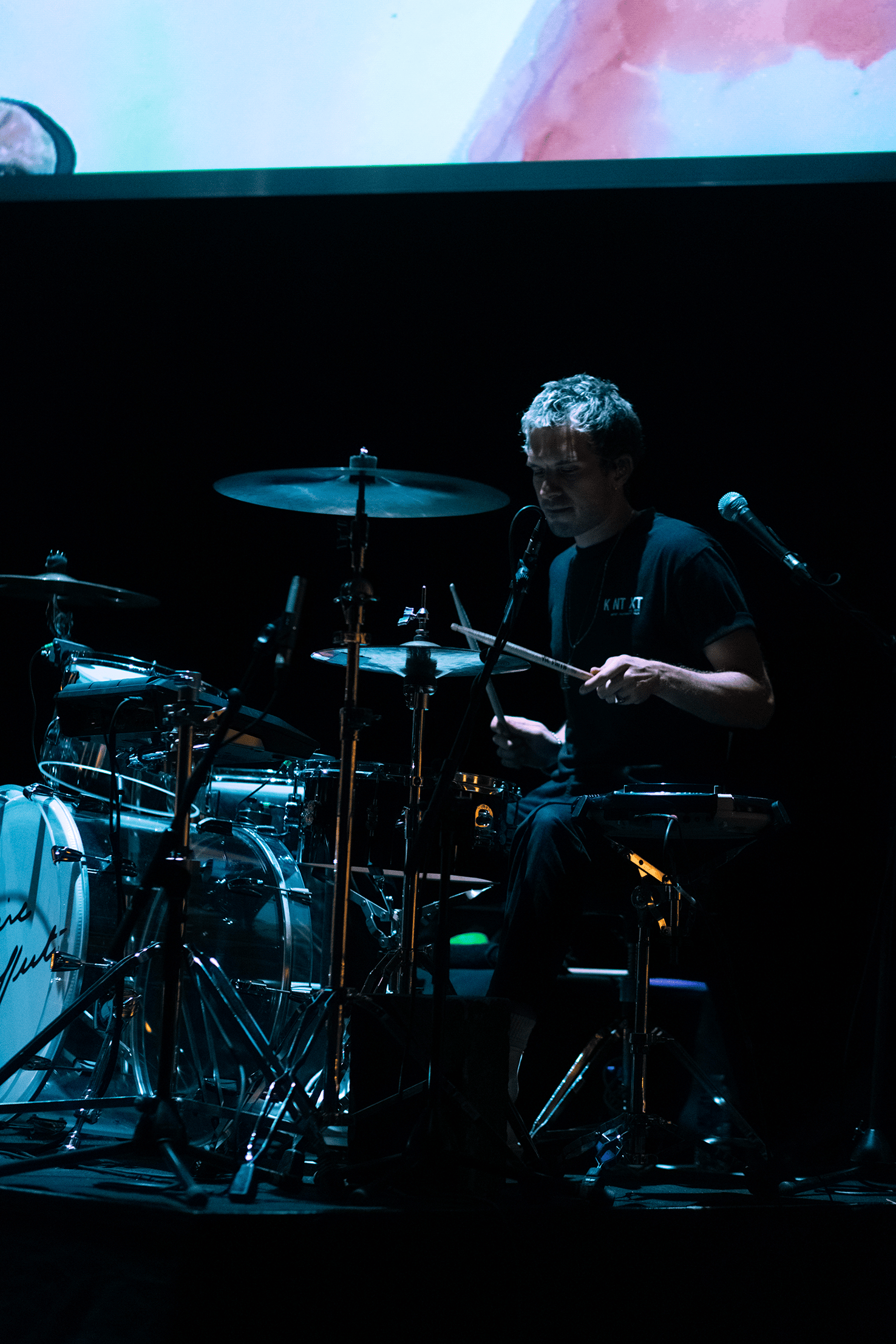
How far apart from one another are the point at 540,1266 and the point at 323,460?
2.91 m

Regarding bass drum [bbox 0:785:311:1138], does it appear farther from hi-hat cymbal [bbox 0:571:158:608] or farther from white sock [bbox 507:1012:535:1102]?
white sock [bbox 507:1012:535:1102]

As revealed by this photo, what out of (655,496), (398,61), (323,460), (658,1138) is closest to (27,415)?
(323,460)

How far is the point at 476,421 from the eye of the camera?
4.15 metres

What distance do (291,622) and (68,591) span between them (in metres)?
1.07

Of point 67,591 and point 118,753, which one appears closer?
point 67,591

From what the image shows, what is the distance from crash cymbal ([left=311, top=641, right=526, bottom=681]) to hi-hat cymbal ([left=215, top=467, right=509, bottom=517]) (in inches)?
12.8

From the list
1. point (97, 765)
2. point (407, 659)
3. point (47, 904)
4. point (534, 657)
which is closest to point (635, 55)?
point (407, 659)

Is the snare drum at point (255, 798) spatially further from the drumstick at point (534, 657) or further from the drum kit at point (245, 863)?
the drumstick at point (534, 657)

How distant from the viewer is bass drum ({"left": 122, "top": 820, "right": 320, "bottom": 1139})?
3.12 meters

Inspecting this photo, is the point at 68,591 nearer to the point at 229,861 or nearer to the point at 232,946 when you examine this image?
the point at 229,861

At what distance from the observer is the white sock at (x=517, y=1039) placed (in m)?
2.52

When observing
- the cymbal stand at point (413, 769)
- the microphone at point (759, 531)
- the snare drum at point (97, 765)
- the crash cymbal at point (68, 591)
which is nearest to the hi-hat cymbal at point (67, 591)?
the crash cymbal at point (68, 591)

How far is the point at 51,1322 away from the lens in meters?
1.92

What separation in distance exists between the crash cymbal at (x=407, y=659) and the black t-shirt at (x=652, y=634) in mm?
A: 212
